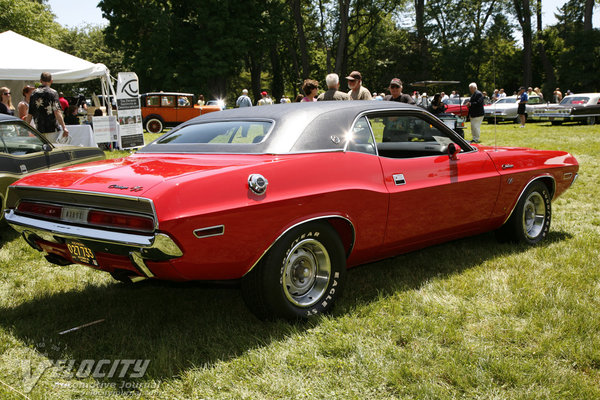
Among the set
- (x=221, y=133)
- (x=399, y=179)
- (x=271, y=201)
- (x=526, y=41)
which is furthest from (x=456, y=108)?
(x=271, y=201)

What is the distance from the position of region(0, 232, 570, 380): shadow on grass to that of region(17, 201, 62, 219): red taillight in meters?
0.72

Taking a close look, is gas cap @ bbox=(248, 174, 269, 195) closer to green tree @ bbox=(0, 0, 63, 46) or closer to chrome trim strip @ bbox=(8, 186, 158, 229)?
chrome trim strip @ bbox=(8, 186, 158, 229)

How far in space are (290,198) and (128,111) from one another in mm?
13028

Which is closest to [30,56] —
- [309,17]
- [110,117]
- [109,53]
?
[110,117]

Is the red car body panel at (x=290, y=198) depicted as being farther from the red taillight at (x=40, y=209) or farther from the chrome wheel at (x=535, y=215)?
the chrome wheel at (x=535, y=215)

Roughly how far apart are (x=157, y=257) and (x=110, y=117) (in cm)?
1298

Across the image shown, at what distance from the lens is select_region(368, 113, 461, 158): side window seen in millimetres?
4414

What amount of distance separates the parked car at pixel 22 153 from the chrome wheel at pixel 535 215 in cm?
526

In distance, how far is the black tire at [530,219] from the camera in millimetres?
4965

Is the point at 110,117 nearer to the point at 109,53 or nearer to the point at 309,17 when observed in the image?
the point at 309,17

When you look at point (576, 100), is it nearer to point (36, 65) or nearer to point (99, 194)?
point (36, 65)

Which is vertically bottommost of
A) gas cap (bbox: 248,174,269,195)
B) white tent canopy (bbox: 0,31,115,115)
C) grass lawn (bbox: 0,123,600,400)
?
grass lawn (bbox: 0,123,600,400)

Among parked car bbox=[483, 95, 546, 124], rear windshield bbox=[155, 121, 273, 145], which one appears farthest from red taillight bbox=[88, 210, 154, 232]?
parked car bbox=[483, 95, 546, 124]

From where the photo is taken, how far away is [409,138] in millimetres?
A: 4938
